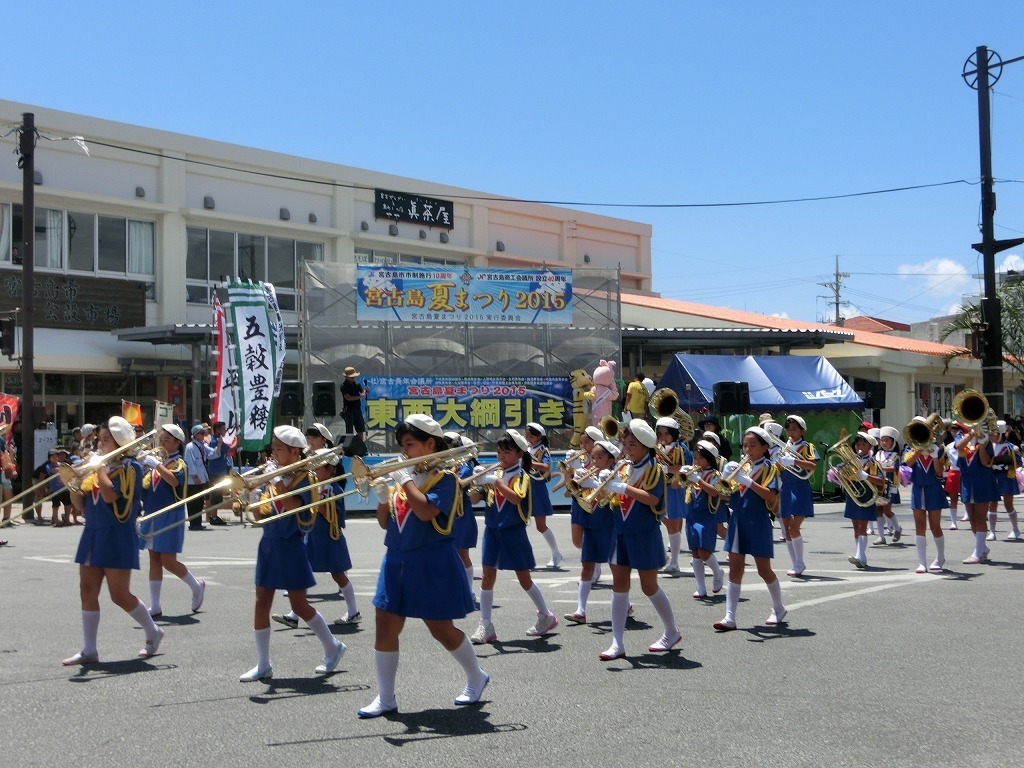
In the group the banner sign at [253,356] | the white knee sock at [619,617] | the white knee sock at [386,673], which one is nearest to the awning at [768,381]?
the banner sign at [253,356]

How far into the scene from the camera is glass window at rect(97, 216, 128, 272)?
29047 mm

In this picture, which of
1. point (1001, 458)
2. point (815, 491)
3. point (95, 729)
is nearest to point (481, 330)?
point (815, 491)

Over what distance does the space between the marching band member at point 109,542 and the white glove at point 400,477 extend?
2652 mm

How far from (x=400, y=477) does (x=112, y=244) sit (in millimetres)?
25514

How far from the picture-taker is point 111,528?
7.85 m

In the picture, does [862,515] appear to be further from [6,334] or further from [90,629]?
[6,334]

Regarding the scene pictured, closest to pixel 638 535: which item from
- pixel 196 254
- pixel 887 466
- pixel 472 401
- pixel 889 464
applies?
pixel 887 466

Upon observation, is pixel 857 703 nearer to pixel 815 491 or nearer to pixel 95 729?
pixel 95 729

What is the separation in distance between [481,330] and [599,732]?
20.2 metres

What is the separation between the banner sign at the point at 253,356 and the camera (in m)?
20.7

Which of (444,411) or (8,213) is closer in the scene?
(444,411)

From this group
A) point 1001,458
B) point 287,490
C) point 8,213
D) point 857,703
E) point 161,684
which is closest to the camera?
point 857,703

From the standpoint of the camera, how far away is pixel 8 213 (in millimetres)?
27312

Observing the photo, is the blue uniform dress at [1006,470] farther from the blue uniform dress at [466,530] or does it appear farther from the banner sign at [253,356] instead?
the banner sign at [253,356]
